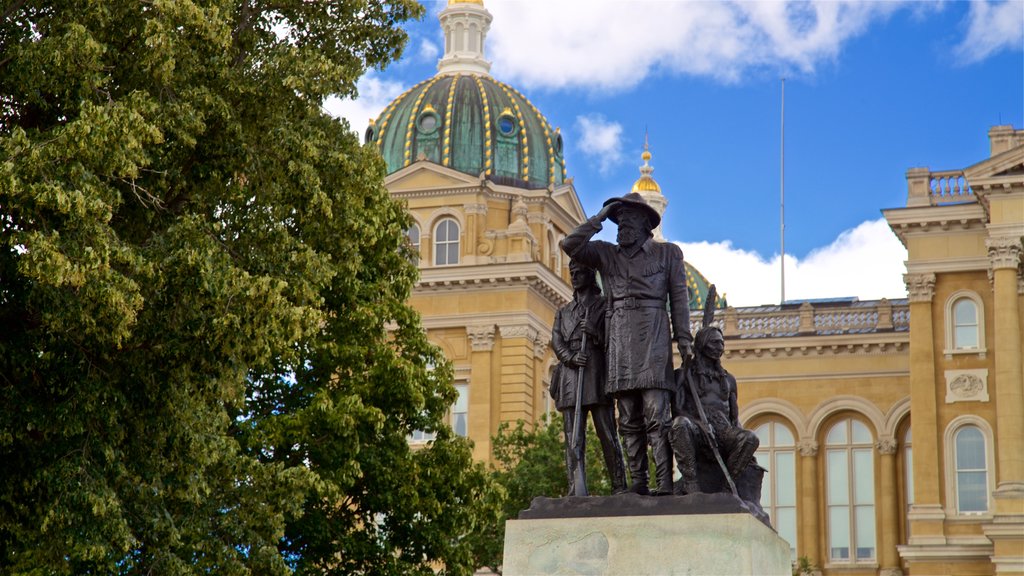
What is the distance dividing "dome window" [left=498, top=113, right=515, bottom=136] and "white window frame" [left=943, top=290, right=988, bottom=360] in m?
15.1

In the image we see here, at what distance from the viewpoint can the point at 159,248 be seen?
19531 millimetres

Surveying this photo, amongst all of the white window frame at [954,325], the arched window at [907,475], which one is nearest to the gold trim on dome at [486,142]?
the white window frame at [954,325]

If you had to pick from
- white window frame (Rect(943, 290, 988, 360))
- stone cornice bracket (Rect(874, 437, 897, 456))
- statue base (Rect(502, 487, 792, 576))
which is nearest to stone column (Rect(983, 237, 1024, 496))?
white window frame (Rect(943, 290, 988, 360))

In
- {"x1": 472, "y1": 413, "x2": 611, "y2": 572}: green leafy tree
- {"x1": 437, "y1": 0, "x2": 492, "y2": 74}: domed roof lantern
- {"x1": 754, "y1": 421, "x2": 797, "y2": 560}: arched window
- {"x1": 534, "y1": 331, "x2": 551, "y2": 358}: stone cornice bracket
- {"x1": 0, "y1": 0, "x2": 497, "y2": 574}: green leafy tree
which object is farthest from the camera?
{"x1": 437, "y1": 0, "x2": 492, "y2": 74}: domed roof lantern

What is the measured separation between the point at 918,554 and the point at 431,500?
21.7m

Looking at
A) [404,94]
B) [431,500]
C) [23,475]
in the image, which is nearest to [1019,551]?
[431,500]

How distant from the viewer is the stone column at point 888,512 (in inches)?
2063

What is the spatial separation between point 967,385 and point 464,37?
829 inches

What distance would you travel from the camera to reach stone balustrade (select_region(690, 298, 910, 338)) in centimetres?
5425

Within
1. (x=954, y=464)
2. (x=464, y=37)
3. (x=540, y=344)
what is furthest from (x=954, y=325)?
(x=464, y=37)

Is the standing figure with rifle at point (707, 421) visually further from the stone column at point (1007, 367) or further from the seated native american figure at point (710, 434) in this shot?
the stone column at point (1007, 367)

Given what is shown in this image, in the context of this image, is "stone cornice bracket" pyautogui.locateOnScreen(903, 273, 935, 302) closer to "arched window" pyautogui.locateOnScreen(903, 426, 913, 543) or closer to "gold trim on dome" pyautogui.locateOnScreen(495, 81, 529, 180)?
"arched window" pyautogui.locateOnScreen(903, 426, 913, 543)

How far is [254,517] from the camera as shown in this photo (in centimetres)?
2402

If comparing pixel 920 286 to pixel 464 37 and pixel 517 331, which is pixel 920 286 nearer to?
pixel 517 331
